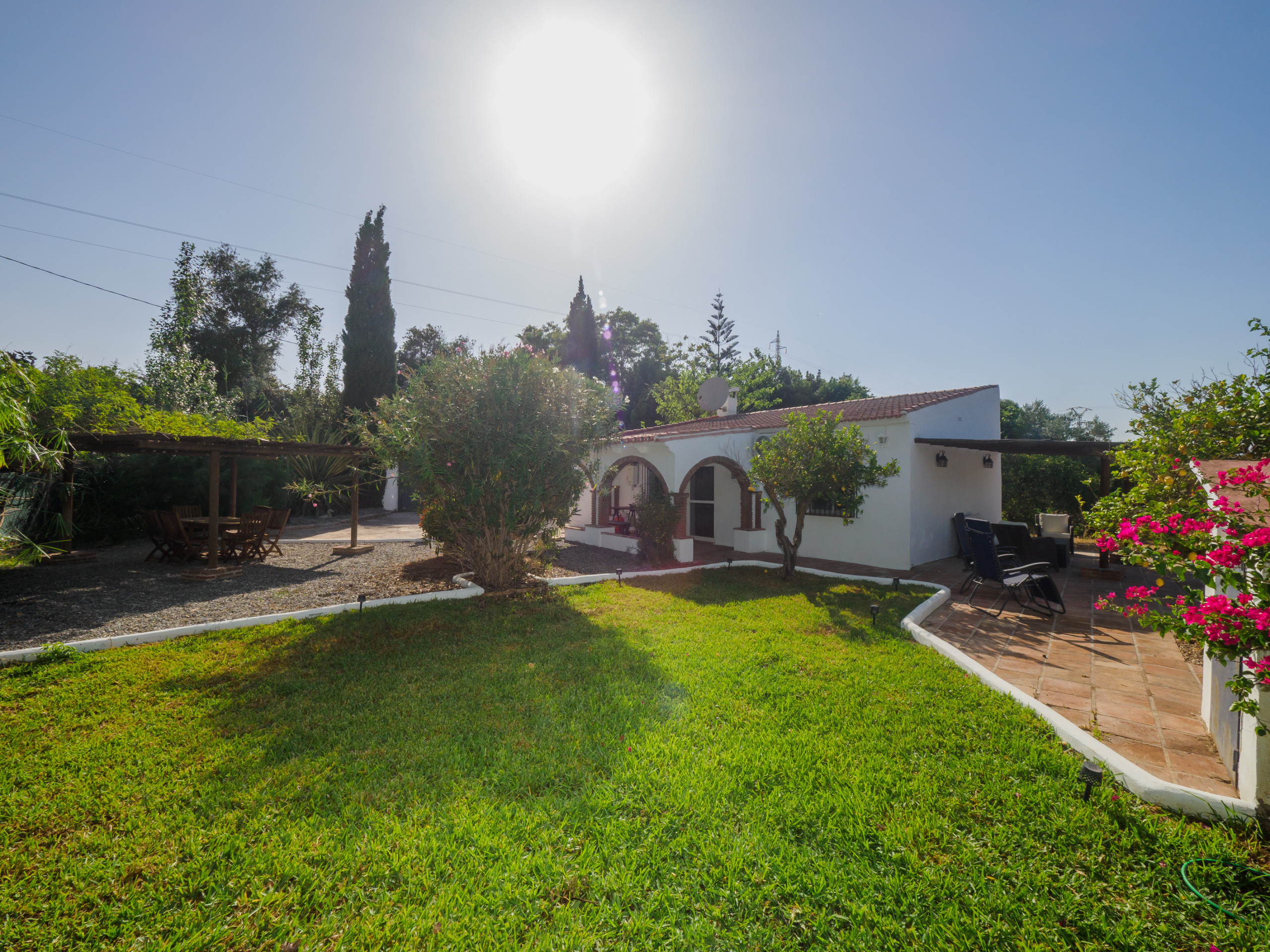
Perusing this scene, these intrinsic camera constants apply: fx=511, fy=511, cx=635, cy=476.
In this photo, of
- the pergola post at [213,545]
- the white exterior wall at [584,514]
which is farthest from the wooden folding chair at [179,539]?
the white exterior wall at [584,514]

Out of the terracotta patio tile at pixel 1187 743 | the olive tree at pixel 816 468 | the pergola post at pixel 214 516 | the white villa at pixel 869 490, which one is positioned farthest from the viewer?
the white villa at pixel 869 490

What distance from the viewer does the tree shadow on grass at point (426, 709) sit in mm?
3295

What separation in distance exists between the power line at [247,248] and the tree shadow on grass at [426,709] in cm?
1646

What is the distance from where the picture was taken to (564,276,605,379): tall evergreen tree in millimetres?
32375

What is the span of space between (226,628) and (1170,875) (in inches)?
350

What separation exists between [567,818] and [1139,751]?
159 inches

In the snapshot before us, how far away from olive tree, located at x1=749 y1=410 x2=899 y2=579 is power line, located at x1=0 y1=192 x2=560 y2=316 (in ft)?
49.5

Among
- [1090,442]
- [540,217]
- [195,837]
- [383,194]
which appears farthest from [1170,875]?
[383,194]

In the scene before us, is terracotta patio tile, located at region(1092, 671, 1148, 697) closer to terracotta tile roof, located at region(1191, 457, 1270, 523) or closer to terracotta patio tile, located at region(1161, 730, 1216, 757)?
terracotta patio tile, located at region(1161, 730, 1216, 757)

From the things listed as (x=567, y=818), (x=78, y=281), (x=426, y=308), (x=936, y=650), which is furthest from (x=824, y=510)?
(x=78, y=281)

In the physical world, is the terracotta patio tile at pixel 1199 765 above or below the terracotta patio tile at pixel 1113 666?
above

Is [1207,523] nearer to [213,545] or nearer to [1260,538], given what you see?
[1260,538]

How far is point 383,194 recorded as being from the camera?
14672 millimetres

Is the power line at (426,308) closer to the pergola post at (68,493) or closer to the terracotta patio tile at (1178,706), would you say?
the pergola post at (68,493)
